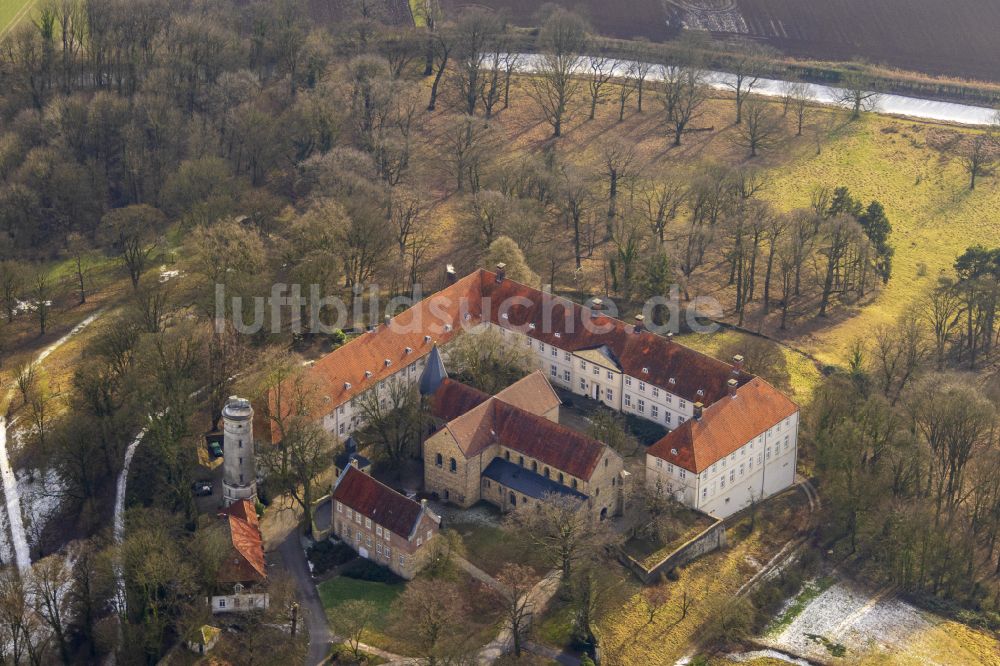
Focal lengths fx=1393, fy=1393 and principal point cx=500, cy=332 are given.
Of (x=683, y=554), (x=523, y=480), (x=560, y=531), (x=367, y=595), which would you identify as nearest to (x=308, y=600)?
(x=367, y=595)

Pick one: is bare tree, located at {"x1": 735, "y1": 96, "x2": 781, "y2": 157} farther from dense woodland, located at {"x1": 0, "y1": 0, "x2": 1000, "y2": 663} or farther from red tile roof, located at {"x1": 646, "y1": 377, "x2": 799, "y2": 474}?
red tile roof, located at {"x1": 646, "y1": 377, "x2": 799, "y2": 474}

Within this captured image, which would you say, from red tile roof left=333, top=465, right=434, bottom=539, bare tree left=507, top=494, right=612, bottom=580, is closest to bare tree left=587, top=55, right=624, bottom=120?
bare tree left=507, top=494, right=612, bottom=580

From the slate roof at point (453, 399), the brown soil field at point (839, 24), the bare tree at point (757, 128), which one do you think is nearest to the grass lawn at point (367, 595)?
the slate roof at point (453, 399)

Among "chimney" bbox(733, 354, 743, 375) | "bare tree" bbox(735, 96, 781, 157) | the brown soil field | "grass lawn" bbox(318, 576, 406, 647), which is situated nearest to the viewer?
"grass lawn" bbox(318, 576, 406, 647)

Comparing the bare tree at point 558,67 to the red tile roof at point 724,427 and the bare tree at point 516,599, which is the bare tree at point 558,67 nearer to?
the red tile roof at point 724,427

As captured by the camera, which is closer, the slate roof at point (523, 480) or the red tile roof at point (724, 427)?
the slate roof at point (523, 480)

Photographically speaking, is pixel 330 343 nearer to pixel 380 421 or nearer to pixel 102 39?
pixel 380 421
